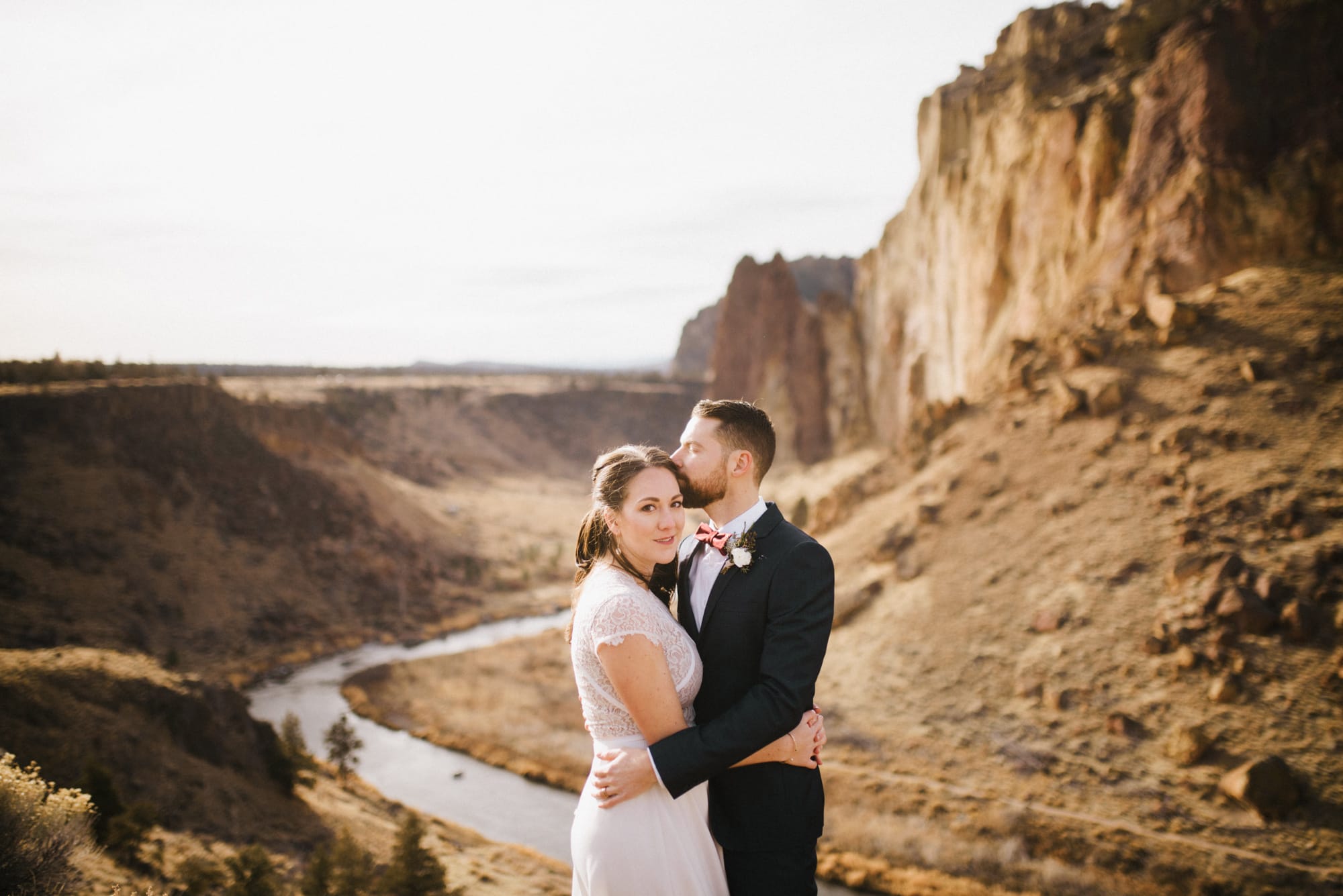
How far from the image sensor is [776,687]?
140 inches

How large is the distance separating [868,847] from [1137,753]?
563cm

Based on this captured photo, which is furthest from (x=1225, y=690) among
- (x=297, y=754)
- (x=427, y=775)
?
(x=297, y=754)

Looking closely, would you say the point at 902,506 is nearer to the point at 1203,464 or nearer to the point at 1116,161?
the point at 1203,464

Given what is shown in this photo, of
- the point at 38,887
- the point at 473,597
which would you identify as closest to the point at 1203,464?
the point at 38,887

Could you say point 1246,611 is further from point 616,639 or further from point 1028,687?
point 616,639

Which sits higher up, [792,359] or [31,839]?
[792,359]

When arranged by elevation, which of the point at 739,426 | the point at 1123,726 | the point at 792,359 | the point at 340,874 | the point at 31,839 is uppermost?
the point at 792,359

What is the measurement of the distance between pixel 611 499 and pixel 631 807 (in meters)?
1.42

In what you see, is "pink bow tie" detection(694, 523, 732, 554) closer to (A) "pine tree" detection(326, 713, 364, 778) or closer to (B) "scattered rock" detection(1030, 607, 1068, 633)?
(B) "scattered rock" detection(1030, 607, 1068, 633)

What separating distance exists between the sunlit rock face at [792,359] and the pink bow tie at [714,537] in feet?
169

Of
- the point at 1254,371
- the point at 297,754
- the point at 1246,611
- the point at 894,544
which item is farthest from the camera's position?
the point at 894,544

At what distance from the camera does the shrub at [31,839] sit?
20.6 ft

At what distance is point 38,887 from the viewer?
642 cm

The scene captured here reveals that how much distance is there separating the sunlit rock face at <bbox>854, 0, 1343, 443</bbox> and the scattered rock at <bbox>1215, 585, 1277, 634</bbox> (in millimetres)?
10929
